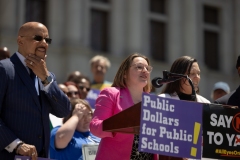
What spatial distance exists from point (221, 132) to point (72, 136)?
217 cm

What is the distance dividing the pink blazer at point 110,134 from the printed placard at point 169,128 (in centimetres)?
63

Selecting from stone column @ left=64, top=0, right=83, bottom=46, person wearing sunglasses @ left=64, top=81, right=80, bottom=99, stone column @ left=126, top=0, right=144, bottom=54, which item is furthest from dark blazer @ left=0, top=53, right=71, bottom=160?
stone column @ left=126, top=0, right=144, bottom=54

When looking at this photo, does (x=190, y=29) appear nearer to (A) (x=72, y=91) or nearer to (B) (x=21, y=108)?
(A) (x=72, y=91)

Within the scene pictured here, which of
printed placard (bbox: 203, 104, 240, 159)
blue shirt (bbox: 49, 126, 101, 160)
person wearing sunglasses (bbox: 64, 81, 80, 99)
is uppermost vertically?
printed placard (bbox: 203, 104, 240, 159)

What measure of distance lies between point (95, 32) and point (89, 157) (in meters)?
14.8

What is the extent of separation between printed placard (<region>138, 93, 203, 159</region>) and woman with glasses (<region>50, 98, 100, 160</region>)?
208cm

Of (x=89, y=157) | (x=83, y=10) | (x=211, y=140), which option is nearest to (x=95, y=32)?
(x=83, y=10)

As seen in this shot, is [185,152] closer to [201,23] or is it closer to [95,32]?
[95,32]

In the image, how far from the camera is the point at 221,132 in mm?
4867

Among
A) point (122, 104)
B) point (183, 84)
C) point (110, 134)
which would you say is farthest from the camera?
point (183, 84)

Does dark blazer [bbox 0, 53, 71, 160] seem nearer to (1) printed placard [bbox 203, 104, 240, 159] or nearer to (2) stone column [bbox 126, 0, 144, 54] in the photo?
(1) printed placard [bbox 203, 104, 240, 159]

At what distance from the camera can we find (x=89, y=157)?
20.6ft

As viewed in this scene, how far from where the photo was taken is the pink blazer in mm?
5184

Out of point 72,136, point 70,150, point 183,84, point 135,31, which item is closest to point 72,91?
point 72,136
